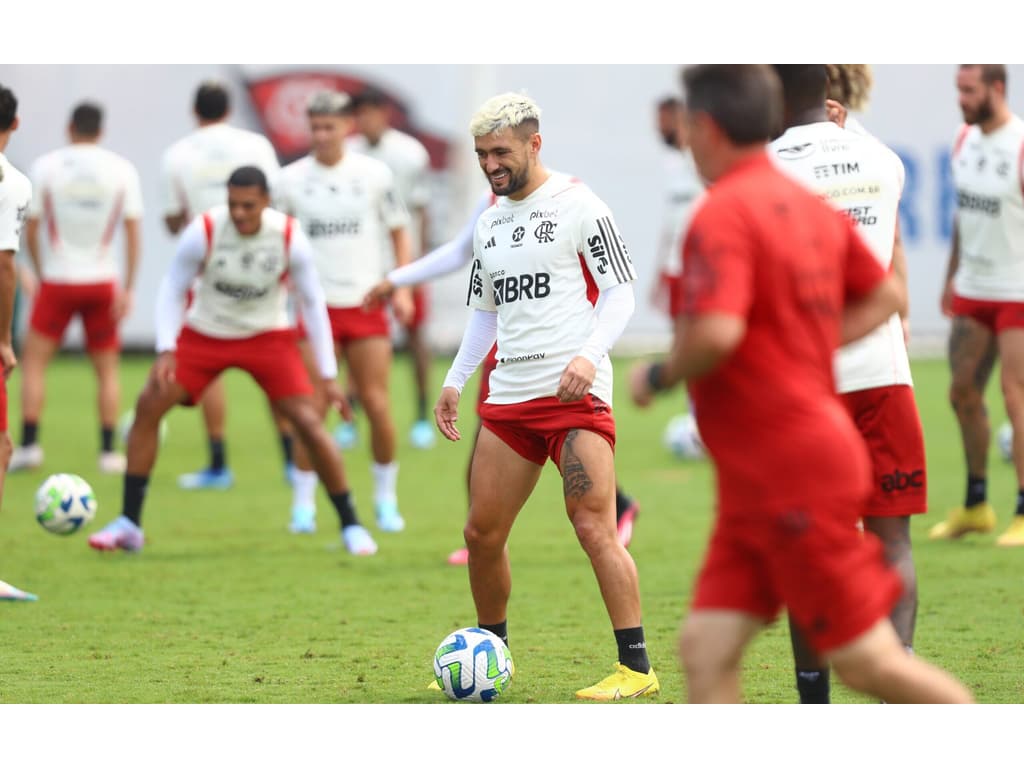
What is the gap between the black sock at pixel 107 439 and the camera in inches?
500

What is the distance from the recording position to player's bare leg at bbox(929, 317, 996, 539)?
898cm

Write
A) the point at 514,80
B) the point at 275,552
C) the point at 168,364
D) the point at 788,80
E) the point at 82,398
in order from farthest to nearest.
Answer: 1. the point at 514,80
2. the point at 82,398
3. the point at 275,552
4. the point at 168,364
5. the point at 788,80

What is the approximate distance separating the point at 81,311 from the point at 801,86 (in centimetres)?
869

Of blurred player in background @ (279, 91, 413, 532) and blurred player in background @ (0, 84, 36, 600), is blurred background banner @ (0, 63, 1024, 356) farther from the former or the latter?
blurred player in background @ (0, 84, 36, 600)

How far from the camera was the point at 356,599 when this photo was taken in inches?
307

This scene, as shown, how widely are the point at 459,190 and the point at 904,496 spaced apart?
15.9 metres

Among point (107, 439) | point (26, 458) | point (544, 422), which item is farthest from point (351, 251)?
point (544, 422)

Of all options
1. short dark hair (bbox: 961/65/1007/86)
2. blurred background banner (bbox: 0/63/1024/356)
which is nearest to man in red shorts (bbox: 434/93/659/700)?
short dark hair (bbox: 961/65/1007/86)

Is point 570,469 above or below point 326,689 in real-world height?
above

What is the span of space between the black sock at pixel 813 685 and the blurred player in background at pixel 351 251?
5.09 meters

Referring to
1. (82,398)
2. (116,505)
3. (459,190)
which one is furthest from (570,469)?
(459,190)

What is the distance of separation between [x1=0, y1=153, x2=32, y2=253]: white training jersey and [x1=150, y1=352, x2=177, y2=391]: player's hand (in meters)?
1.45

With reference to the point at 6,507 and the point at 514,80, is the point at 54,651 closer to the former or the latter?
the point at 6,507

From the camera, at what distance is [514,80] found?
20.6 metres
